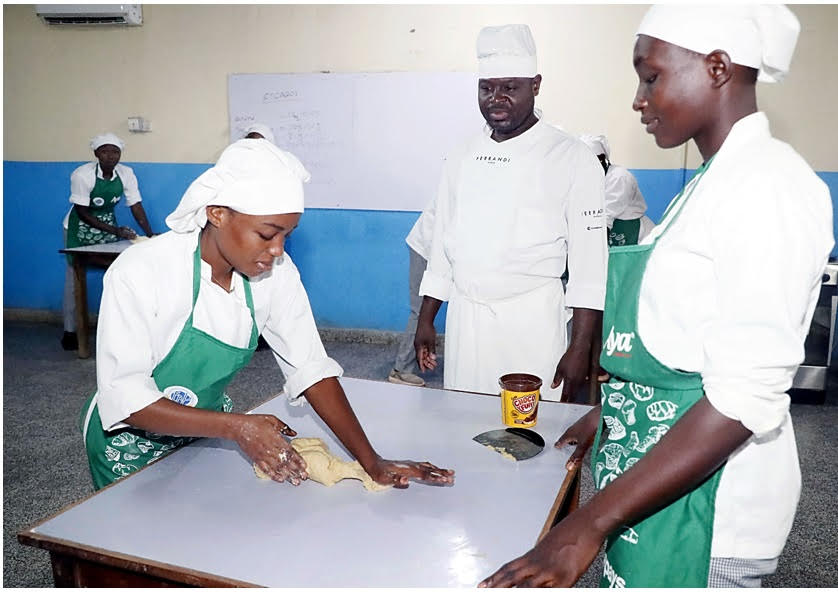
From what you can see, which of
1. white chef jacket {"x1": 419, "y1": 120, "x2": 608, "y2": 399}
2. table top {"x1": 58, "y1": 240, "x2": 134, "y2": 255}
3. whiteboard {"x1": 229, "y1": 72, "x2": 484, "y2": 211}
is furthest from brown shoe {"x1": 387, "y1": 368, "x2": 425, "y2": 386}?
white chef jacket {"x1": 419, "y1": 120, "x2": 608, "y2": 399}

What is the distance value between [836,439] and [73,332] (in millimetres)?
5254

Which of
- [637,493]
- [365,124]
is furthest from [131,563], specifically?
[365,124]

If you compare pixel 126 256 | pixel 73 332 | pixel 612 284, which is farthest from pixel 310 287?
pixel 612 284

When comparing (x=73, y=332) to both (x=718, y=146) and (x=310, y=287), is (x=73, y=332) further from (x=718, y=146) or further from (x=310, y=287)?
(x=718, y=146)

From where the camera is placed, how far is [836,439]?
140 inches

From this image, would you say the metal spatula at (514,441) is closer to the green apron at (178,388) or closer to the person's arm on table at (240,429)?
the person's arm on table at (240,429)

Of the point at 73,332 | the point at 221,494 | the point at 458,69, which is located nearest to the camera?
the point at 221,494

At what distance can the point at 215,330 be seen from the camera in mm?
1516

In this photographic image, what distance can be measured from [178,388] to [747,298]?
117 cm

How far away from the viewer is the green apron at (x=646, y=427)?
1.02 meters

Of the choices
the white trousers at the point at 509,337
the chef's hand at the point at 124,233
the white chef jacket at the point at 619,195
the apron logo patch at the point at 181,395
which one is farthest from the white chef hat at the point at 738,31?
the chef's hand at the point at 124,233

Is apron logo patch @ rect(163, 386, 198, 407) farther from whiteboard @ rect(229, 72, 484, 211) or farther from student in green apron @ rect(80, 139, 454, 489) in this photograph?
whiteboard @ rect(229, 72, 484, 211)

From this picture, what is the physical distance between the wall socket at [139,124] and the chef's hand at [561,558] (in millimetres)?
5599

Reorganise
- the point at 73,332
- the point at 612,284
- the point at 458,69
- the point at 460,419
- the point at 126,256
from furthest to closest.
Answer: the point at 73,332
the point at 458,69
the point at 460,419
the point at 126,256
the point at 612,284
